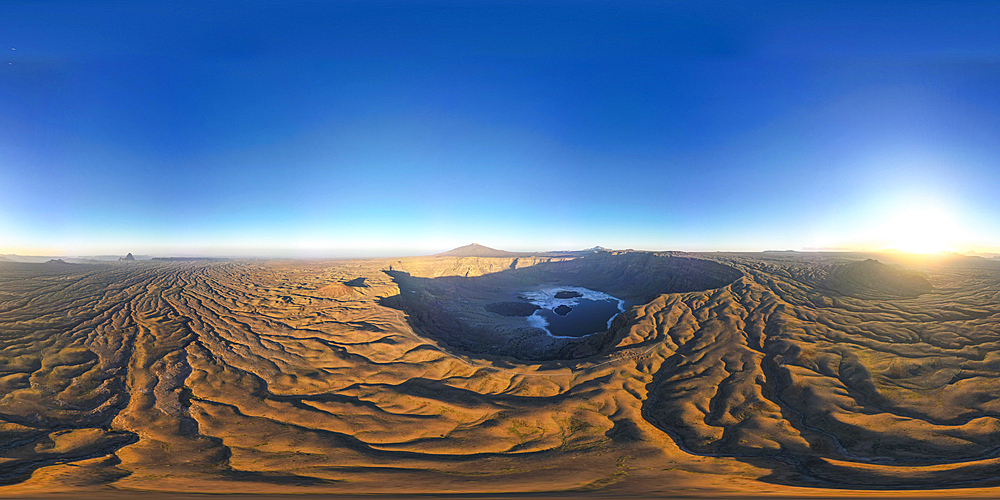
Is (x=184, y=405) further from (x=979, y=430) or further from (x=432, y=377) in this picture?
(x=979, y=430)

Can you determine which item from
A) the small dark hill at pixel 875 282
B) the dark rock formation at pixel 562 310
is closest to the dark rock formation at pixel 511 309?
the dark rock formation at pixel 562 310

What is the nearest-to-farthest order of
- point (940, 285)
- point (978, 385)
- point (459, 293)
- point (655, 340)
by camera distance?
point (978, 385)
point (655, 340)
point (940, 285)
point (459, 293)

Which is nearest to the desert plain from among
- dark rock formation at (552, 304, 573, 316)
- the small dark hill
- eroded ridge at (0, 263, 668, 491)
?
eroded ridge at (0, 263, 668, 491)

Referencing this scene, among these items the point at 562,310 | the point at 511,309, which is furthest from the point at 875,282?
the point at 511,309

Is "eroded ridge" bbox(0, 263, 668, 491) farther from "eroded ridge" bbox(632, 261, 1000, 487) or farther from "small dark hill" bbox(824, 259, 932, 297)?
"small dark hill" bbox(824, 259, 932, 297)

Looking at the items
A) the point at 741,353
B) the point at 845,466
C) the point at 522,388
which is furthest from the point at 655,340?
the point at 845,466

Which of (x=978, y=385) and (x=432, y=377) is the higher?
(x=978, y=385)

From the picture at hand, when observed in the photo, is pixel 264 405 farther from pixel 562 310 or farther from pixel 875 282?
pixel 875 282
